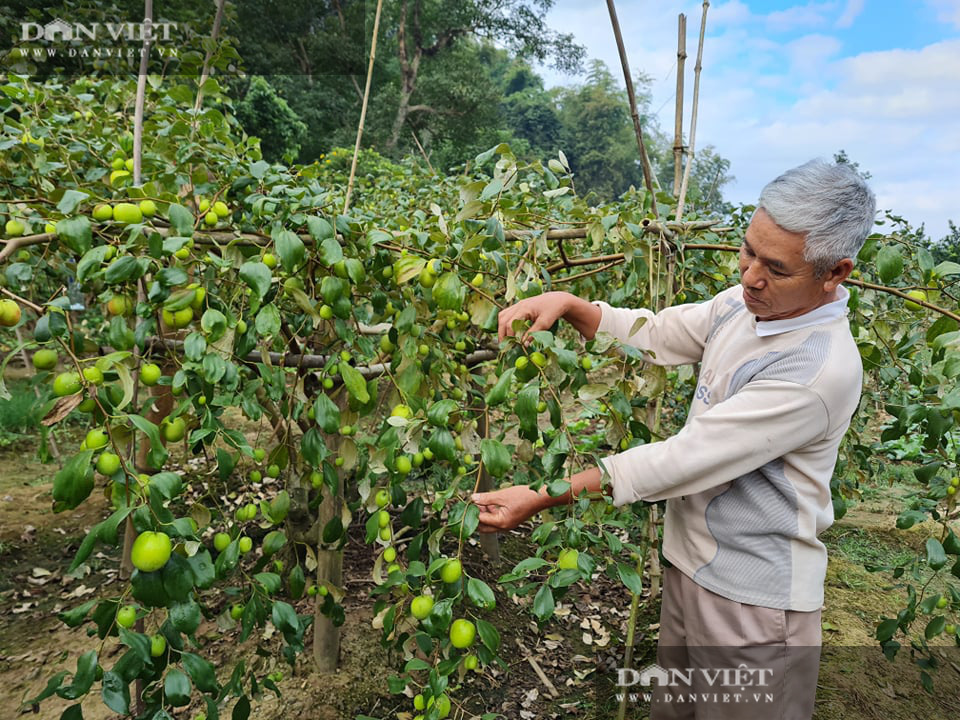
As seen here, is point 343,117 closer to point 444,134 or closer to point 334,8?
point 444,134

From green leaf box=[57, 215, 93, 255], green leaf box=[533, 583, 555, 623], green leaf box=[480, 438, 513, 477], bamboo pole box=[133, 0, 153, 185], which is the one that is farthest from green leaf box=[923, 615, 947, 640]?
bamboo pole box=[133, 0, 153, 185]

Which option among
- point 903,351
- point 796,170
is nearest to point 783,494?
point 796,170

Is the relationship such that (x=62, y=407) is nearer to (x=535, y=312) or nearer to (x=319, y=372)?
(x=319, y=372)

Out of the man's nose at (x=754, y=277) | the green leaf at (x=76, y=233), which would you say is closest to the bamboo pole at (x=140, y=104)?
the green leaf at (x=76, y=233)

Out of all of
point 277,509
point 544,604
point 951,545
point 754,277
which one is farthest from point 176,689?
point 951,545

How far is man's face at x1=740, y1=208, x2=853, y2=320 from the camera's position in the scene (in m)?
1.03

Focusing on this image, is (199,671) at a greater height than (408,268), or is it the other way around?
(408,268)

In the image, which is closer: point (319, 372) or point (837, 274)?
point (837, 274)

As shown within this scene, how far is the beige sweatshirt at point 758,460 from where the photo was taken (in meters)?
1.03

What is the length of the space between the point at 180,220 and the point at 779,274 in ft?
3.56

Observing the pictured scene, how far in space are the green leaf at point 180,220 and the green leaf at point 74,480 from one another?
487 mm

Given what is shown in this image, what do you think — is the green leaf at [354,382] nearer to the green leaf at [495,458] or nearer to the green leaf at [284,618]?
the green leaf at [495,458]

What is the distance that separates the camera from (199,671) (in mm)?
936

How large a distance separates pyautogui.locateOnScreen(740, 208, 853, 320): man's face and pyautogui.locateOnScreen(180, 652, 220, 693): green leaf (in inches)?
44.5
